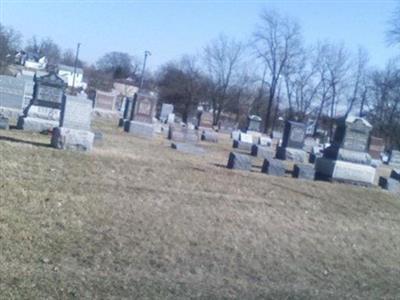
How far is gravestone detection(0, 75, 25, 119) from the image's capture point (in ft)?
75.6

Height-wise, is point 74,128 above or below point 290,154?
above

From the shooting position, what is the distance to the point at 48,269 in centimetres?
617

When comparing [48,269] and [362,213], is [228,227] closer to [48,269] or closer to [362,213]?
[48,269]

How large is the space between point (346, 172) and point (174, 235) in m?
9.81

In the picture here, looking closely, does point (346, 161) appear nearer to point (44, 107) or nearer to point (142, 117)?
point (44, 107)

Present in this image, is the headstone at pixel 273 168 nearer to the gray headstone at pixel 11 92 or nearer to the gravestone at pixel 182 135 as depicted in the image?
the gravestone at pixel 182 135

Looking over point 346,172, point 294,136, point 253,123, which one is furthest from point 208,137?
point 346,172

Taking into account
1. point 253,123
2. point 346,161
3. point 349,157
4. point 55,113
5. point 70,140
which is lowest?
point 70,140

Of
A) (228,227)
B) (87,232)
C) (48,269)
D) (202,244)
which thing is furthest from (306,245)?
(48,269)

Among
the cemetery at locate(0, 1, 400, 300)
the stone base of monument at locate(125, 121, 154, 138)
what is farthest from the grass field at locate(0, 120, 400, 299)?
the stone base of monument at locate(125, 121, 154, 138)

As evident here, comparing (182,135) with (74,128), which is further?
(182,135)

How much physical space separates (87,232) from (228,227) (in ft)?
8.60

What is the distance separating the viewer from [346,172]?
16750 mm

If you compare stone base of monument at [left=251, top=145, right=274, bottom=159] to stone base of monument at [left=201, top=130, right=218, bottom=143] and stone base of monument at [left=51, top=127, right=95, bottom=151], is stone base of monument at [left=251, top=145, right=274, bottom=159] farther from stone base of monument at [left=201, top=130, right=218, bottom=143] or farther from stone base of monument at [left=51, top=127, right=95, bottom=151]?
stone base of monument at [left=51, top=127, right=95, bottom=151]
